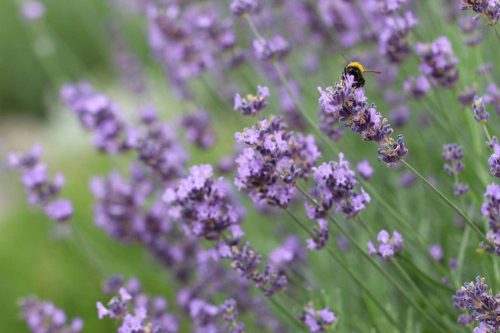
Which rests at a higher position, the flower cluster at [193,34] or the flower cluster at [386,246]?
the flower cluster at [193,34]

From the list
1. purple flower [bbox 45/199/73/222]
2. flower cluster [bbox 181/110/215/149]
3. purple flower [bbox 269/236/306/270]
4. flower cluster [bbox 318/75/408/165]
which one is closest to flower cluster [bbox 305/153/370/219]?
flower cluster [bbox 318/75/408/165]

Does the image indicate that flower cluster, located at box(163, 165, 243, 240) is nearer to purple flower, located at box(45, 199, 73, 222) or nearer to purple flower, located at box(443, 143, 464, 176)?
purple flower, located at box(443, 143, 464, 176)

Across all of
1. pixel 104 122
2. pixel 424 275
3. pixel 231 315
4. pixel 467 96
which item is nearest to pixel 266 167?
pixel 231 315

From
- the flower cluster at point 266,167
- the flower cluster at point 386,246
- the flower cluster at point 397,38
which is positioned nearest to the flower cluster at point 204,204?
the flower cluster at point 266,167

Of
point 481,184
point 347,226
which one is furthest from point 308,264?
point 481,184

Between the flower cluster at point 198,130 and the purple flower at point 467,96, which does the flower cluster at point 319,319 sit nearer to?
the purple flower at point 467,96
